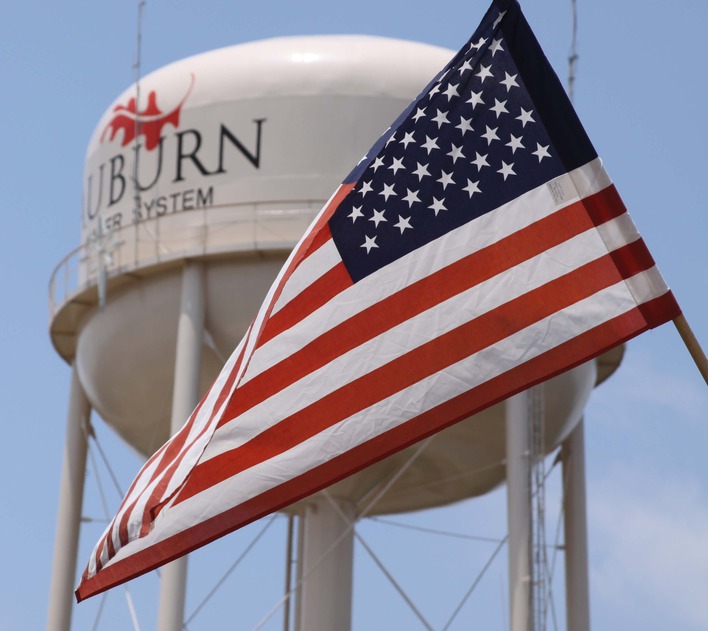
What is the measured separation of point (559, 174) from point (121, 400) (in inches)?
502

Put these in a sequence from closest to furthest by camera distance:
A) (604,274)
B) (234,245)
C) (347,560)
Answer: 1. (604,274)
2. (234,245)
3. (347,560)

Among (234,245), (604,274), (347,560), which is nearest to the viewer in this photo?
(604,274)

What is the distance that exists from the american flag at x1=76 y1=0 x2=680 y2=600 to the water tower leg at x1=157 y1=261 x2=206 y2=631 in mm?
10300

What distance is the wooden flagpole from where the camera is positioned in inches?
285

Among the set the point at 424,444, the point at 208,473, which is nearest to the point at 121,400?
the point at 424,444

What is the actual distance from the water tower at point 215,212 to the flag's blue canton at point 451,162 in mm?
10756

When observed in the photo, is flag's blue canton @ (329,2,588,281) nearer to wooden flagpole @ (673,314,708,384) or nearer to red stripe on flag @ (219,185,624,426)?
red stripe on flag @ (219,185,624,426)

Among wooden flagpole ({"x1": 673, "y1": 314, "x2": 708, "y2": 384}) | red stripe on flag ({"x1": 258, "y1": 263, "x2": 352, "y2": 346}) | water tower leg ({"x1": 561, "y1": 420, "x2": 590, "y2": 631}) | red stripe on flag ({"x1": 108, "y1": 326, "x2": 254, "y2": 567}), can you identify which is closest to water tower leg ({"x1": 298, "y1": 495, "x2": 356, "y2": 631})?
water tower leg ({"x1": 561, "y1": 420, "x2": 590, "y2": 631})

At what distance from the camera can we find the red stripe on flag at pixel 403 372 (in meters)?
7.85

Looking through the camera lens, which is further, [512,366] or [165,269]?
[165,269]

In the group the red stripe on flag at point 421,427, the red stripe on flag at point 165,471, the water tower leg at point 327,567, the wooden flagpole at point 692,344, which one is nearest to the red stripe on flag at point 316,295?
the red stripe on flag at point 165,471

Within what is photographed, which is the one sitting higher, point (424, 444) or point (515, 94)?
point (424, 444)

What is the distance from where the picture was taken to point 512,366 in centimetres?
785

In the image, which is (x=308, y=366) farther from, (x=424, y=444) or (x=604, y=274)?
(x=424, y=444)
